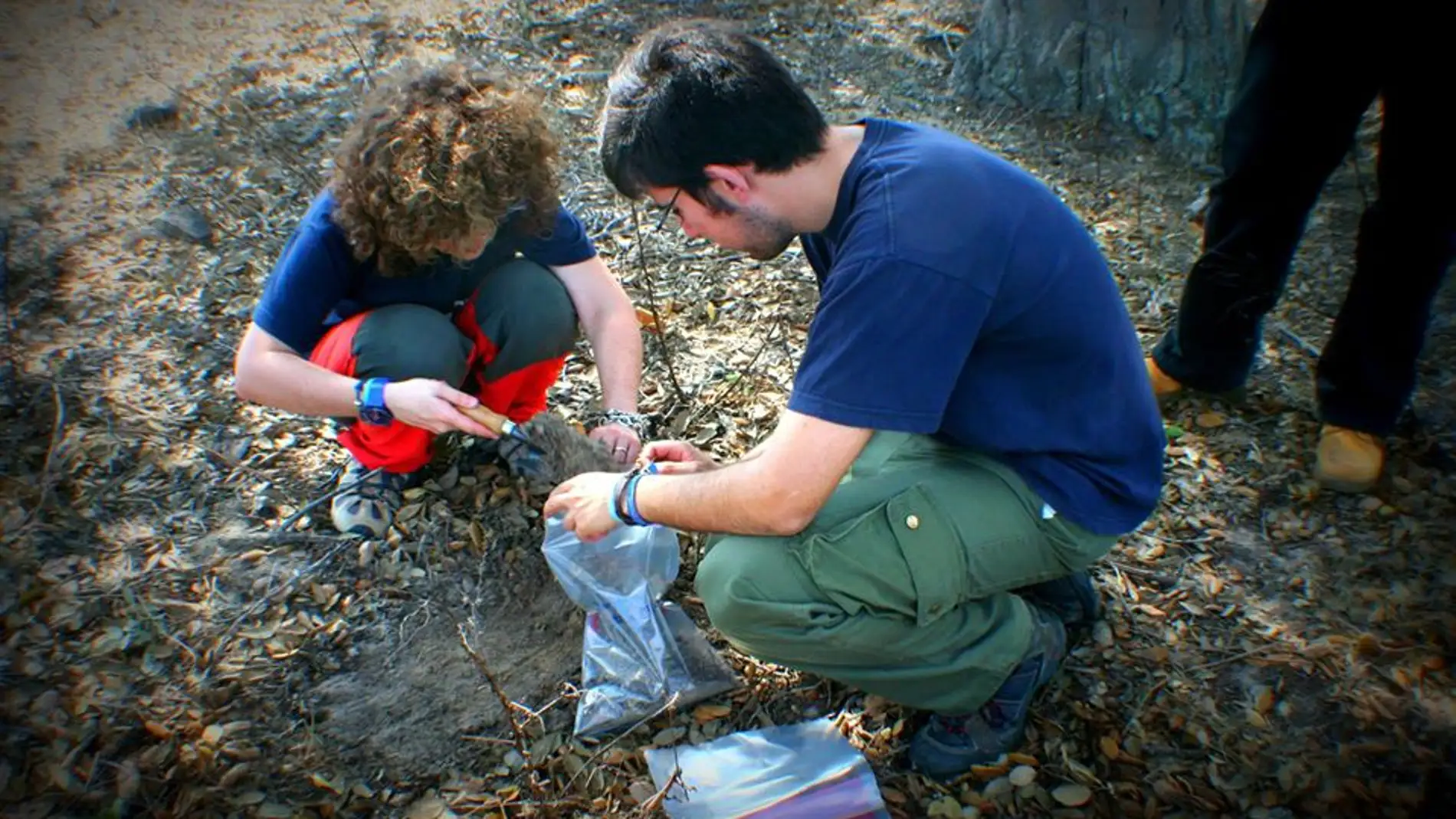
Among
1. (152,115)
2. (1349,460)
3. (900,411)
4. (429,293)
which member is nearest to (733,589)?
(900,411)

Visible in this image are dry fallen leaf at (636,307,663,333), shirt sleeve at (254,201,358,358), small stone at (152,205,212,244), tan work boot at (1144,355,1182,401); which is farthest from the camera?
small stone at (152,205,212,244)

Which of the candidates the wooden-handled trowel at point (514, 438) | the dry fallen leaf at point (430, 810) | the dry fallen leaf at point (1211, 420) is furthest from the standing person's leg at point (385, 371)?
the dry fallen leaf at point (1211, 420)

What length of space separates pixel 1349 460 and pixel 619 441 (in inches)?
84.5

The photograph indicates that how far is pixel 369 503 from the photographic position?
2602 millimetres

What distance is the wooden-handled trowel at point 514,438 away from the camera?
7.73ft

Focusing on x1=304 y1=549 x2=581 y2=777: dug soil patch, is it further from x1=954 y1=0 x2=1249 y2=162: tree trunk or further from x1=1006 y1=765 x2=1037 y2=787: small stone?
x1=954 y1=0 x2=1249 y2=162: tree trunk

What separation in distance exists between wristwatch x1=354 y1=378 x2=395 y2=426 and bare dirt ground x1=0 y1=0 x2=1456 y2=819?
0.40m

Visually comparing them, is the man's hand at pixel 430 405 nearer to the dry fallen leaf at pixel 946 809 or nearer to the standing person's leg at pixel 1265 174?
the dry fallen leaf at pixel 946 809

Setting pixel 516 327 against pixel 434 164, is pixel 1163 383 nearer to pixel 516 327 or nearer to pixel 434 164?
pixel 516 327

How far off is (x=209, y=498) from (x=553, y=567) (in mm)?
1199

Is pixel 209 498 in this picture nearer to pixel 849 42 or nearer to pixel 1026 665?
pixel 1026 665

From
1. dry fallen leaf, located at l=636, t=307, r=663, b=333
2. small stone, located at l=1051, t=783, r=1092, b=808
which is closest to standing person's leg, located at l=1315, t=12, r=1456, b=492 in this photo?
small stone, located at l=1051, t=783, r=1092, b=808

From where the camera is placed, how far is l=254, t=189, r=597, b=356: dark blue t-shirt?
91.0 inches

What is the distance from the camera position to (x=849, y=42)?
17.4 ft
